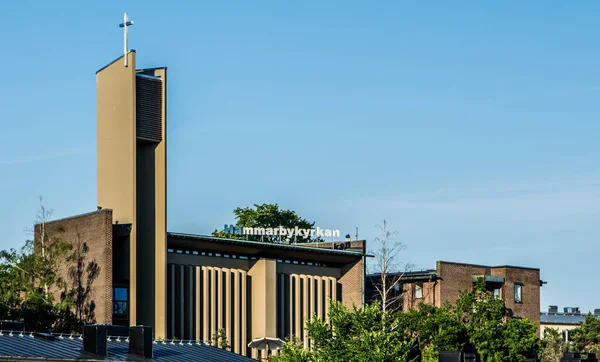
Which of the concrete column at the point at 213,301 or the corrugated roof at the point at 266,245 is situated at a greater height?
the corrugated roof at the point at 266,245

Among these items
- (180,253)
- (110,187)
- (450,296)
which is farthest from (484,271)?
(110,187)

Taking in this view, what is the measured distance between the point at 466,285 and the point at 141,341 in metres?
65.2

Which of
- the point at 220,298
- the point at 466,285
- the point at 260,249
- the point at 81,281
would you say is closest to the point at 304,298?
Answer: the point at 260,249

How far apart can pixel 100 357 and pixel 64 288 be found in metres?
39.8

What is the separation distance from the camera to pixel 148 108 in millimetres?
85500

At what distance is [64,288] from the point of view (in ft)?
280

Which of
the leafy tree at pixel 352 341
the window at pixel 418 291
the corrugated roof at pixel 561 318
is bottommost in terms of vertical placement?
the corrugated roof at pixel 561 318

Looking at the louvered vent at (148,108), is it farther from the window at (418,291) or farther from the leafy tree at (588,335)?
the leafy tree at (588,335)

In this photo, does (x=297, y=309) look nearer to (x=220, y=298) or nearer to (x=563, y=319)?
(x=220, y=298)

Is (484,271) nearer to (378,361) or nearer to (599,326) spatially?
(599,326)

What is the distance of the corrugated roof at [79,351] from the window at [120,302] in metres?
26.5

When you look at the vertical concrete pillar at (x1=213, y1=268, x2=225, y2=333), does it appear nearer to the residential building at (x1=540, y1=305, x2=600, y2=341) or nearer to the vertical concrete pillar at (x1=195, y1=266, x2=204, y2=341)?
the vertical concrete pillar at (x1=195, y1=266, x2=204, y2=341)

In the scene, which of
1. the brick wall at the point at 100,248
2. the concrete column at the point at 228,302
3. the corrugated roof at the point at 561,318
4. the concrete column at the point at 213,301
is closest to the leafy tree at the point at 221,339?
the concrete column at the point at 213,301

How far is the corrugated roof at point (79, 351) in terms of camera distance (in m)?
43.7
